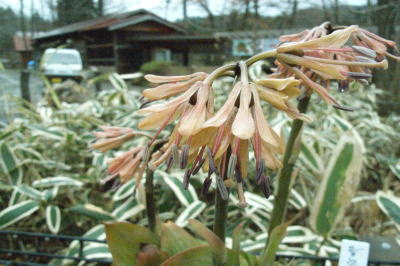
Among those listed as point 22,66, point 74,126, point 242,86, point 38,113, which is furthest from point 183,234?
point 22,66

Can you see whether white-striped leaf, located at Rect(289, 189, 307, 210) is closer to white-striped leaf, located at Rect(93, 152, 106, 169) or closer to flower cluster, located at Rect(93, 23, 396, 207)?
white-striped leaf, located at Rect(93, 152, 106, 169)

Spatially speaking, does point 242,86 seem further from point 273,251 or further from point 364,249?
point 364,249

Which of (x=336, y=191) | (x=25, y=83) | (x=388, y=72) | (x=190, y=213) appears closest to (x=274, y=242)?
(x=336, y=191)

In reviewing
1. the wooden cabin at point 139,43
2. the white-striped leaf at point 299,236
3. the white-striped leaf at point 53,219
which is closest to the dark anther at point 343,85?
the white-striped leaf at point 299,236

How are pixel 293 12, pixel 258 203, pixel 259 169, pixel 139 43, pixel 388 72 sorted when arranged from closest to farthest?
1. pixel 259 169
2. pixel 258 203
3. pixel 388 72
4. pixel 293 12
5. pixel 139 43

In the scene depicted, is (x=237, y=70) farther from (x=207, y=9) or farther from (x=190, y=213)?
(x=207, y=9)

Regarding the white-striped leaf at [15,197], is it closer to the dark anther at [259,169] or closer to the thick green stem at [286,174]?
the thick green stem at [286,174]
